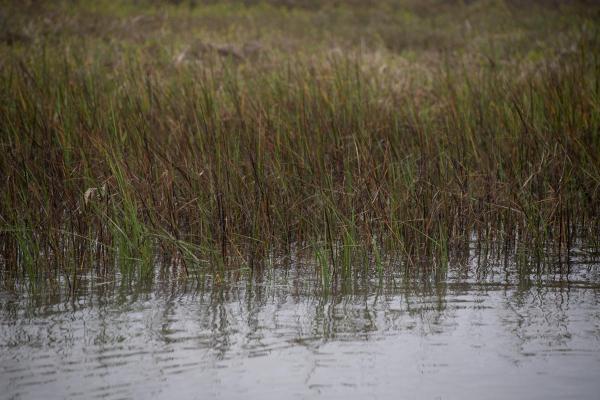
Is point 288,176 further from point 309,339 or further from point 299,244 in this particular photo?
point 309,339

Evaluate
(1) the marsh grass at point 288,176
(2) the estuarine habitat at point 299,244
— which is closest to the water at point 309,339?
(2) the estuarine habitat at point 299,244

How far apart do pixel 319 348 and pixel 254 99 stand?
4344 millimetres

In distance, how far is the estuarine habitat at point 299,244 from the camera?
3.31m

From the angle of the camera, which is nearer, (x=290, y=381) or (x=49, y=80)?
(x=290, y=381)

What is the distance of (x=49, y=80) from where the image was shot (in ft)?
22.5

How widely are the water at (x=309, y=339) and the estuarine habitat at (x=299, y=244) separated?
0.01 metres

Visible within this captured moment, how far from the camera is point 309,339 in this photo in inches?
142

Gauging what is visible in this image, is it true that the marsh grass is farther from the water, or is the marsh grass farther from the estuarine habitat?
the water

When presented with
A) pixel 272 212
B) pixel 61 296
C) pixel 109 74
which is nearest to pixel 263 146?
pixel 272 212

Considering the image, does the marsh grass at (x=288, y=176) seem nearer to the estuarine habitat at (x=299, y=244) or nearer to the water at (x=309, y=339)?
the estuarine habitat at (x=299, y=244)

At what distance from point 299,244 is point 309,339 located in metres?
1.51


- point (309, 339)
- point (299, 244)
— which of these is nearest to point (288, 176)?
point (299, 244)

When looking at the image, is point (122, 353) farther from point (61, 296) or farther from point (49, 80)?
point (49, 80)

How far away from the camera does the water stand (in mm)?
3133
